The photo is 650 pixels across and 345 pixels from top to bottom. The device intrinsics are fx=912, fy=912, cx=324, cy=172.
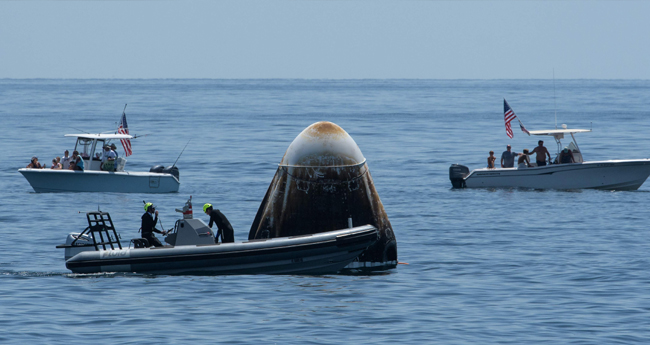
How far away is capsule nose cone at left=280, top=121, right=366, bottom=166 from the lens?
57.8ft

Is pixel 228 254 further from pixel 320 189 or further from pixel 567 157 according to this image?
pixel 567 157

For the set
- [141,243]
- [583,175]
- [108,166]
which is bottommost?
[141,243]

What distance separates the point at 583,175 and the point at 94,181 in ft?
→ 62.2

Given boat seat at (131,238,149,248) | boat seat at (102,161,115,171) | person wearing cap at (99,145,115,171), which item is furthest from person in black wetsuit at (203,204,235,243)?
person wearing cap at (99,145,115,171)

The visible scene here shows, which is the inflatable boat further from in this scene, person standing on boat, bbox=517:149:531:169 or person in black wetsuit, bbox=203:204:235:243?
person standing on boat, bbox=517:149:531:169

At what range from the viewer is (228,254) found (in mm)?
17719

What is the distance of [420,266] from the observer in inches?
816

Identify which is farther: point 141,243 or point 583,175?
point 583,175

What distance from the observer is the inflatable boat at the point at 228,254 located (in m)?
17.5

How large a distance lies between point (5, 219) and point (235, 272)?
13.6 metres

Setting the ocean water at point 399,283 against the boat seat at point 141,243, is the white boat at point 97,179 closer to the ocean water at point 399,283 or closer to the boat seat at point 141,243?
the ocean water at point 399,283

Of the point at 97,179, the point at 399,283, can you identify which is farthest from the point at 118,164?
the point at 399,283

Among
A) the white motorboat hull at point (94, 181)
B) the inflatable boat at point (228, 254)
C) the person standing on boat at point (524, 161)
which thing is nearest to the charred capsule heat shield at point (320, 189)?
the inflatable boat at point (228, 254)

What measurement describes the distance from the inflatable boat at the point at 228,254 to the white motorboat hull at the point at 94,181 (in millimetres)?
17070
